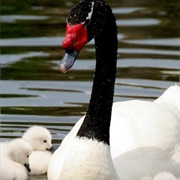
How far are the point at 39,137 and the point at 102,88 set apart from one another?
1.56m

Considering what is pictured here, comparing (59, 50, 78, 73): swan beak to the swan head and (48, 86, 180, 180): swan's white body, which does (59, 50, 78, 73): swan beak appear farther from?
(48, 86, 180, 180): swan's white body

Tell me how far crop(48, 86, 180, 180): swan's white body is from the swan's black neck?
195 millimetres

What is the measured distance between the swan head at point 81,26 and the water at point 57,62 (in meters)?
2.00

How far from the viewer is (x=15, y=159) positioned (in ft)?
29.6

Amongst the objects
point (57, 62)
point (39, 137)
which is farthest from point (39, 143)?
point (57, 62)

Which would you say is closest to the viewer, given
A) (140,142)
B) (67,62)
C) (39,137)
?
(67,62)

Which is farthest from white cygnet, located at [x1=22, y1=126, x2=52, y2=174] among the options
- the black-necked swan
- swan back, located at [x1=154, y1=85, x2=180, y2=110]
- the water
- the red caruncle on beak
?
the red caruncle on beak

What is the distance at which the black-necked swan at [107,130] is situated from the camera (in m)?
7.49

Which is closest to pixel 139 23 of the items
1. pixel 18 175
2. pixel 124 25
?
pixel 124 25

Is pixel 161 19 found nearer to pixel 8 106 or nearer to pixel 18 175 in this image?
pixel 8 106

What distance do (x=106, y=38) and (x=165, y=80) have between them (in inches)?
164

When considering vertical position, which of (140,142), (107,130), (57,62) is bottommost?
(57,62)

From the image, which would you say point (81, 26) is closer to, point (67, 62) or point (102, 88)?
point (67, 62)

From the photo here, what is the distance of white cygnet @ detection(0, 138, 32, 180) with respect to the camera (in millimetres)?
8758
